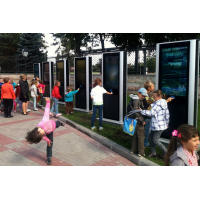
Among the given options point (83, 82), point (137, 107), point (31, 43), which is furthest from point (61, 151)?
point (31, 43)

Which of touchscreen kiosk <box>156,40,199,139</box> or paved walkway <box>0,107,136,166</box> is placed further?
touchscreen kiosk <box>156,40,199,139</box>

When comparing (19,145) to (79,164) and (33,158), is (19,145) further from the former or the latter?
(79,164)

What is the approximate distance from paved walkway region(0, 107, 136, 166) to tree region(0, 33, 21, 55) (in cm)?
2626

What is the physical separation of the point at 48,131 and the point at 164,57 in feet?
11.5

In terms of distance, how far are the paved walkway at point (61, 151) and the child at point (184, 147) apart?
2359mm

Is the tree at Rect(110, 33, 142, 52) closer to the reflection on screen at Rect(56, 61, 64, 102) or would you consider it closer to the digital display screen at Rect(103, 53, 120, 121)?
the reflection on screen at Rect(56, 61, 64, 102)

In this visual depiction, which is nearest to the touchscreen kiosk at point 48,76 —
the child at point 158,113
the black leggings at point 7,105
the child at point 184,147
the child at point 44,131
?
the black leggings at point 7,105

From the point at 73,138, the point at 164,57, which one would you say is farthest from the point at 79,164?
the point at 164,57

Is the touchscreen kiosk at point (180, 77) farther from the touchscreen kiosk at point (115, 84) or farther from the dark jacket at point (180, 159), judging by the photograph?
the dark jacket at point (180, 159)

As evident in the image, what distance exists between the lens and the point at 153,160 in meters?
5.03

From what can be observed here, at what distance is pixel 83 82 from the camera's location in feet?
35.1

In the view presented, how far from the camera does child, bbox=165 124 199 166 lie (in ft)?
8.70

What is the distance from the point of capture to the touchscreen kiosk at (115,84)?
7.79 meters

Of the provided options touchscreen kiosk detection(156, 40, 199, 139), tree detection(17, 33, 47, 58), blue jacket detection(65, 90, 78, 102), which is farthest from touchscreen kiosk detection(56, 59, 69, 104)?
tree detection(17, 33, 47, 58)
